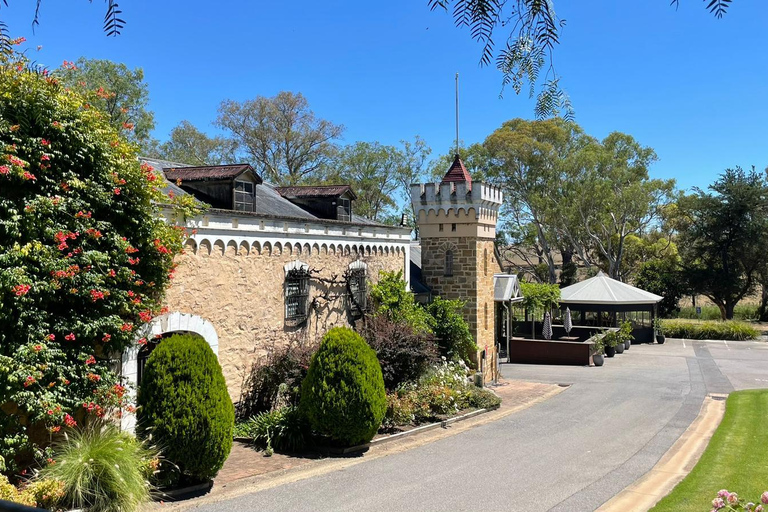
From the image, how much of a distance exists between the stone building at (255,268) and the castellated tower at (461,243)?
3319 millimetres

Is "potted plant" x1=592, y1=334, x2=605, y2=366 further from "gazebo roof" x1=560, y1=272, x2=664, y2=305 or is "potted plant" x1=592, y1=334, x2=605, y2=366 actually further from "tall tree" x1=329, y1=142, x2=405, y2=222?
"tall tree" x1=329, y1=142, x2=405, y2=222

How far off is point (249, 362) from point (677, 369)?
62.9 ft

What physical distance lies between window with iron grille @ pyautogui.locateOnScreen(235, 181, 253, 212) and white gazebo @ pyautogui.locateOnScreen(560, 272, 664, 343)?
77.4 feet

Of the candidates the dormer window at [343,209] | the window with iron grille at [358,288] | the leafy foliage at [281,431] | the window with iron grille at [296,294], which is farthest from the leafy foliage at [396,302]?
the leafy foliage at [281,431]

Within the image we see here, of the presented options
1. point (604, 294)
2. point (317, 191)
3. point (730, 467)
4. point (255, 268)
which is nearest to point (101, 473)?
point (255, 268)

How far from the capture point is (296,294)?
1608 centimetres

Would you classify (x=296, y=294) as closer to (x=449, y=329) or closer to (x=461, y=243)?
(x=449, y=329)

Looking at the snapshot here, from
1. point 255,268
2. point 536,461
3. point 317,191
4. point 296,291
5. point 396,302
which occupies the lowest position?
point 536,461

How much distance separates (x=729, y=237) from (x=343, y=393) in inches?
1518

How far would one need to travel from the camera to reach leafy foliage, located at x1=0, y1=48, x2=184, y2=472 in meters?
8.62

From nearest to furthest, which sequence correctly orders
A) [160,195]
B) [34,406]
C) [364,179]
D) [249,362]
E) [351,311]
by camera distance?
[34,406] → [160,195] → [249,362] → [351,311] → [364,179]

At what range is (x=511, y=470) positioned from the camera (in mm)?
12078

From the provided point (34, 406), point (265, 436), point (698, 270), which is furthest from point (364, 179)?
point (34, 406)

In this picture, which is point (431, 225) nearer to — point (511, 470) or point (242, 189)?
point (242, 189)
